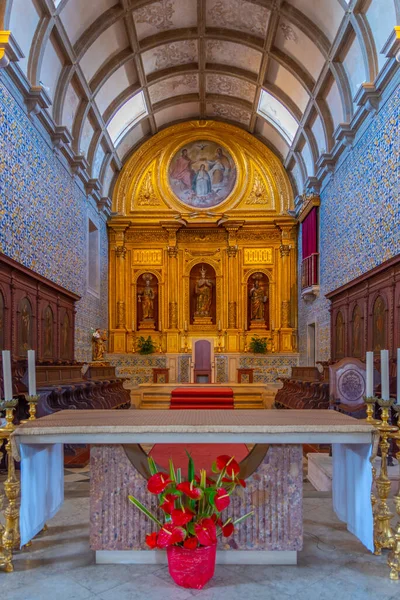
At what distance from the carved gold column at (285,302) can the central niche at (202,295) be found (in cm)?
253

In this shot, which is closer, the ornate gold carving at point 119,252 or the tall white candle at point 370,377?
the tall white candle at point 370,377

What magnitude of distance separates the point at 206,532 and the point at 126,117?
1604cm

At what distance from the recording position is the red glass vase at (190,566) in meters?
3.01

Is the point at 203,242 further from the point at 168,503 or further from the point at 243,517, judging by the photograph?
the point at 168,503

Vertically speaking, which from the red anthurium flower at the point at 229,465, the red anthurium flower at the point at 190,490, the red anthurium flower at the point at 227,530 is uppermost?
the red anthurium flower at the point at 229,465

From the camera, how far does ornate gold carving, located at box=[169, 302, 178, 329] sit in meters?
18.2

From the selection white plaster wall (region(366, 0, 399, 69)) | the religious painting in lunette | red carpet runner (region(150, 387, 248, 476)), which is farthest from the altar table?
the religious painting in lunette

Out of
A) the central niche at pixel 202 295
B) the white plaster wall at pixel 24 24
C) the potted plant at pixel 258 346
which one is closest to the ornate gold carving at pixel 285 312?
the potted plant at pixel 258 346

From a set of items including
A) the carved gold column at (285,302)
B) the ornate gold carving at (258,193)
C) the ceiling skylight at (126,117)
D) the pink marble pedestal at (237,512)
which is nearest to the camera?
the pink marble pedestal at (237,512)

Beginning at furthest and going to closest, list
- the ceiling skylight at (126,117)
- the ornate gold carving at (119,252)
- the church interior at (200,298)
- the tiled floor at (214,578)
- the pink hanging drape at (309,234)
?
1. the ornate gold carving at (119,252)
2. the ceiling skylight at (126,117)
3. the pink hanging drape at (309,234)
4. the church interior at (200,298)
5. the tiled floor at (214,578)

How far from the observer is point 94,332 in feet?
51.1

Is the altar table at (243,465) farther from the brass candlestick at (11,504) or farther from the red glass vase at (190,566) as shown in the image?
the red glass vase at (190,566)

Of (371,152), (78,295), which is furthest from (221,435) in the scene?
(78,295)

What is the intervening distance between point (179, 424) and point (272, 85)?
14.6 meters
